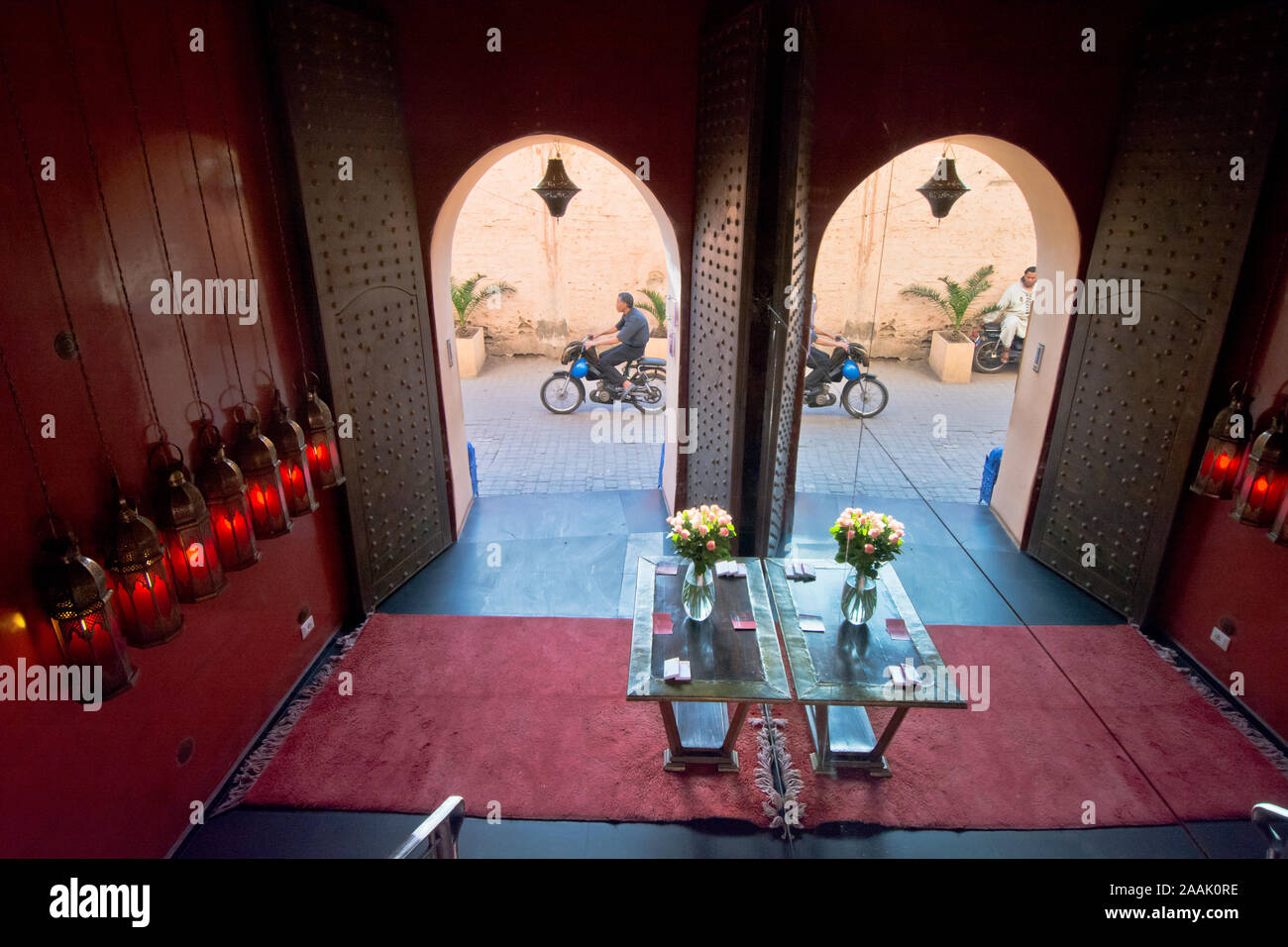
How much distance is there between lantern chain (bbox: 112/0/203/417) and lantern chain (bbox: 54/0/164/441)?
4.0 inches

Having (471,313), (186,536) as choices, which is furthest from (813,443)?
(186,536)

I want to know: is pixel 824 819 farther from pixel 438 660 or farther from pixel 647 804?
pixel 438 660

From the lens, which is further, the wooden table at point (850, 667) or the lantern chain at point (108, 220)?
the wooden table at point (850, 667)

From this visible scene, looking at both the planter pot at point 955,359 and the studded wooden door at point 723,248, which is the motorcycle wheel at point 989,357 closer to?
the planter pot at point 955,359

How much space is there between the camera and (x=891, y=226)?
15211 millimetres

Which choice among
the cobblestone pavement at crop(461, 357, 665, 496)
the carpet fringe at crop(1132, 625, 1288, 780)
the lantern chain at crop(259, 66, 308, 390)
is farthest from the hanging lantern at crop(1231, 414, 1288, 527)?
the lantern chain at crop(259, 66, 308, 390)

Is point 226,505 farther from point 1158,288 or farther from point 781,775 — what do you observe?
point 1158,288

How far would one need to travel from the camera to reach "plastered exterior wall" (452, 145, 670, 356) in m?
14.7

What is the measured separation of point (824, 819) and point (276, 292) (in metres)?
5.15

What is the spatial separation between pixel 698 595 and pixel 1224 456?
367 cm

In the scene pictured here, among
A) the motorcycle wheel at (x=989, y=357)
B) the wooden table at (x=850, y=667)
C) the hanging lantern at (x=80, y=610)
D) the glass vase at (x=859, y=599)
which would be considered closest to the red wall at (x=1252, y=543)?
the wooden table at (x=850, y=667)

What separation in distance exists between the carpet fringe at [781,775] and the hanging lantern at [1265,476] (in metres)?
3.29

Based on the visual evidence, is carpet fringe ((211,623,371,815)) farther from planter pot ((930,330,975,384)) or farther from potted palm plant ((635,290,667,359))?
planter pot ((930,330,975,384))

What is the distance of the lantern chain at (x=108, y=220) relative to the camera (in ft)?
11.0
